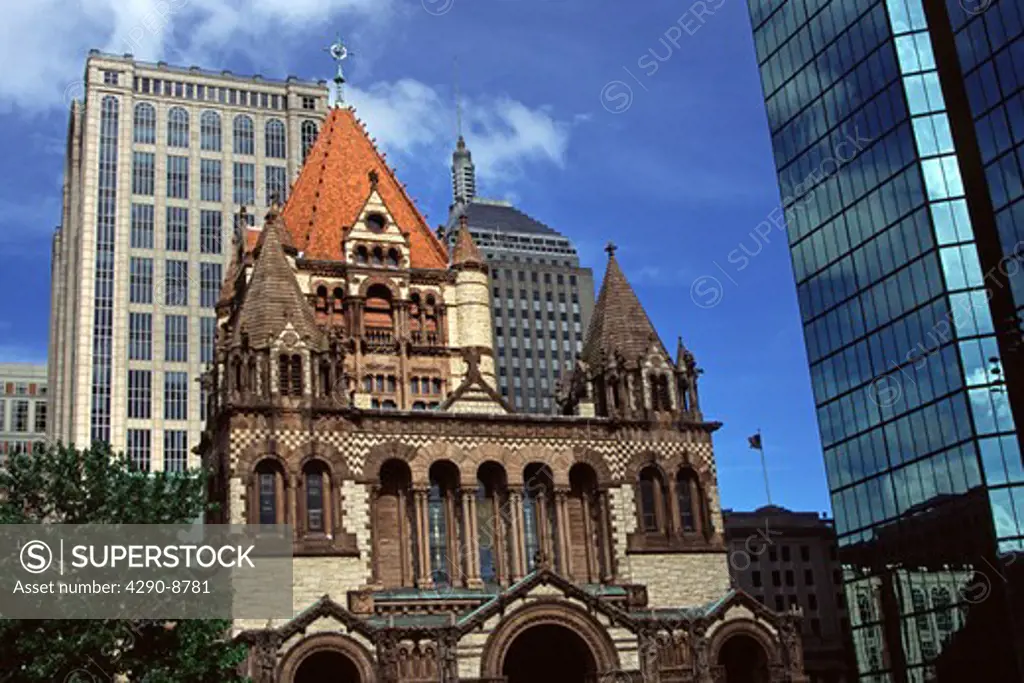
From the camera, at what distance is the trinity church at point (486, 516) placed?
134ft

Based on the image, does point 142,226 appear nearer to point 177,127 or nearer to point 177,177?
point 177,177

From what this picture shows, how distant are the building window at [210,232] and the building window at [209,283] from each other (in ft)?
5.14

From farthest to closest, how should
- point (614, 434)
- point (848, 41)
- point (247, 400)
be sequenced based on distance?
1. point (848, 41)
2. point (614, 434)
3. point (247, 400)

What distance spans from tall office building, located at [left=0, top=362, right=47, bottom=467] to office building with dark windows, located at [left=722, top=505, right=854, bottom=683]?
87.4m

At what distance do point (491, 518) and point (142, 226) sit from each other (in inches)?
3128

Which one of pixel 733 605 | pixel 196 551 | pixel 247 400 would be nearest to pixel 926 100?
pixel 733 605

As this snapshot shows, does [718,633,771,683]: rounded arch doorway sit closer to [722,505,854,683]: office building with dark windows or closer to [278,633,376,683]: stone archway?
[278,633,376,683]: stone archway

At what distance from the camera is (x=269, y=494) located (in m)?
43.5

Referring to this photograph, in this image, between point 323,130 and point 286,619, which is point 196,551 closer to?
point 286,619

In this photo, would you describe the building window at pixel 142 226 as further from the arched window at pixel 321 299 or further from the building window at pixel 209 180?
the arched window at pixel 321 299

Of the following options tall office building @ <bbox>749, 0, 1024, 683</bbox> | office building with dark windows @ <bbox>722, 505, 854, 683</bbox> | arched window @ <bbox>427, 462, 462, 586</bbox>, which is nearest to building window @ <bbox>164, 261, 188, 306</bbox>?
office building with dark windows @ <bbox>722, 505, 854, 683</bbox>

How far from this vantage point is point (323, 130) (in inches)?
2763

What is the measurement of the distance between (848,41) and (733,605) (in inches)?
1094

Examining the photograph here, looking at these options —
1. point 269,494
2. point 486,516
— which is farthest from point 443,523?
point 269,494
